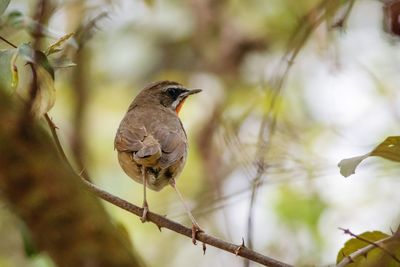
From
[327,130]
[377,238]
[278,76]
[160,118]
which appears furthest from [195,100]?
[377,238]

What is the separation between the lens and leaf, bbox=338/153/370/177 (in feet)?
9.71

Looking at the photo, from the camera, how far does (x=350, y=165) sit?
9.75 ft

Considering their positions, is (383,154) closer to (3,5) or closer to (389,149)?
(389,149)

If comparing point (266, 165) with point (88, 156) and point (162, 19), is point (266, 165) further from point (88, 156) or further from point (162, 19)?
point (162, 19)

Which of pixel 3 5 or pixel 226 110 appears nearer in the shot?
pixel 3 5

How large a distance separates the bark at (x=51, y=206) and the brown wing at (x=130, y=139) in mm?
2719

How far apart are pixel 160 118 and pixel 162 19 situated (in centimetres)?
377

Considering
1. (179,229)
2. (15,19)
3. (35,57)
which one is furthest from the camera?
(179,229)

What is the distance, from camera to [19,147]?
1.86m

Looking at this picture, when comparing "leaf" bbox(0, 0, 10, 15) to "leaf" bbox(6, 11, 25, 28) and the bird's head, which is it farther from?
the bird's head

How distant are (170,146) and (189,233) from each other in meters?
1.23

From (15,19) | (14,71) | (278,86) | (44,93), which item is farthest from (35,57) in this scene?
(278,86)

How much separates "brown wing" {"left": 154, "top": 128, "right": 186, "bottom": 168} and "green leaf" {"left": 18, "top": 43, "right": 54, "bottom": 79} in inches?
66.5

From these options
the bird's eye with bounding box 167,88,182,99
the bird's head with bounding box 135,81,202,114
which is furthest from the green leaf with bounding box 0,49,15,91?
the bird's eye with bounding box 167,88,182,99
